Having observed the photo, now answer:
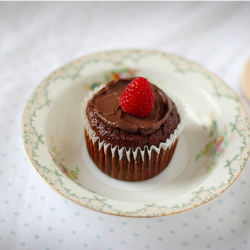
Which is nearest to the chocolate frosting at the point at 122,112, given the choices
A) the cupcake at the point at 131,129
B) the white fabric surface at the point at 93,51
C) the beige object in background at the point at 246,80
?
the cupcake at the point at 131,129

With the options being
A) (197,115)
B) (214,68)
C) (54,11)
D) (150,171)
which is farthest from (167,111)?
(54,11)

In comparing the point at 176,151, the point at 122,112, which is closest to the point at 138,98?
the point at 122,112

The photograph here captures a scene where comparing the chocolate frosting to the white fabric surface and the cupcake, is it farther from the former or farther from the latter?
the white fabric surface

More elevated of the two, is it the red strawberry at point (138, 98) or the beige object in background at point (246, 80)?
the beige object in background at point (246, 80)

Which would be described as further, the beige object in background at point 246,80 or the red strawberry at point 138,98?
the beige object in background at point 246,80

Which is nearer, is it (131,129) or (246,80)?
(131,129)


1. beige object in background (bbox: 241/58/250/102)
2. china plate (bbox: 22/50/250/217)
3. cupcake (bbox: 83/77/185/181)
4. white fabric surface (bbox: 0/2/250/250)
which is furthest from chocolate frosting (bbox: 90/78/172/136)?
beige object in background (bbox: 241/58/250/102)

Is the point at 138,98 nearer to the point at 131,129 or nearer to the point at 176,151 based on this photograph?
the point at 131,129

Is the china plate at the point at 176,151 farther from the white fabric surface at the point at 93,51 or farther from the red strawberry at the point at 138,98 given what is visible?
the red strawberry at the point at 138,98
